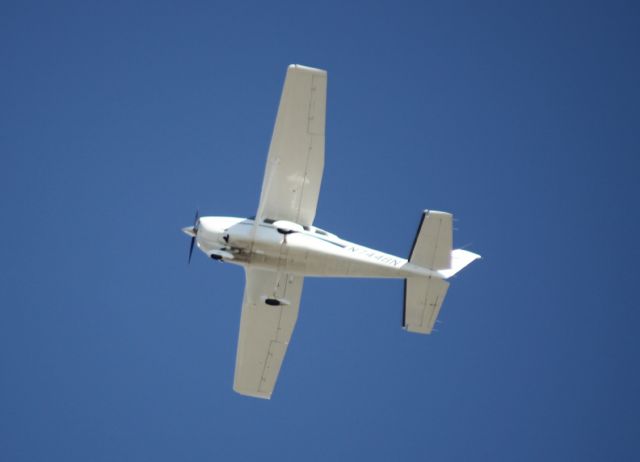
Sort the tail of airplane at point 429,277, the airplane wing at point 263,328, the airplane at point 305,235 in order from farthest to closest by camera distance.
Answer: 1. the airplane wing at point 263,328
2. the tail of airplane at point 429,277
3. the airplane at point 305,235

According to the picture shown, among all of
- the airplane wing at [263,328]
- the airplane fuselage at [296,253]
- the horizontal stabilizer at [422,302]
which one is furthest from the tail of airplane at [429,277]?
the airplane wing at [263,328]

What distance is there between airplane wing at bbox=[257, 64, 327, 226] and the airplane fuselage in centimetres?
54

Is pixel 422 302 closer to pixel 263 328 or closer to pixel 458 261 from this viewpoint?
pixel 458 261

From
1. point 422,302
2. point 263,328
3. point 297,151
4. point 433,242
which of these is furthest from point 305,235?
point 263,328

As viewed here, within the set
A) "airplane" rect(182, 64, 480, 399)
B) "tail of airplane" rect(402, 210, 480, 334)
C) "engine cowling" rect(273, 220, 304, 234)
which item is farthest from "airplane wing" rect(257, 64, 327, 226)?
"tail of airplane" rect(402, 210, 480, 334)

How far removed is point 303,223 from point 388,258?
2364mm

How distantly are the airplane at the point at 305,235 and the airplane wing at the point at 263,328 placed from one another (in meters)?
0.75

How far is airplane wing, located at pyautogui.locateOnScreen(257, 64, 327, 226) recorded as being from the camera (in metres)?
22.1

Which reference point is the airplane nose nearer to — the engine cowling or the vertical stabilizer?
the engine cowling

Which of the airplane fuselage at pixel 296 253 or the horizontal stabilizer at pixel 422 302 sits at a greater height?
the airplane fuselage at pixel 296 253

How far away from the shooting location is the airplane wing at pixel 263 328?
2444 cm

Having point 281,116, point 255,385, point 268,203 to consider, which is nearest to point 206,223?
point 268,203

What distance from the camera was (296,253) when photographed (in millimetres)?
22750

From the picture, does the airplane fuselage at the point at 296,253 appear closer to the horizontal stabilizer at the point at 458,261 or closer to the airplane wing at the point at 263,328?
the horizontal stabilizer at the point at 458,261
